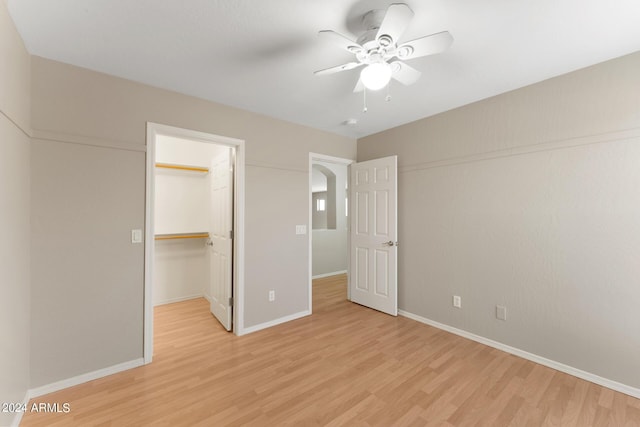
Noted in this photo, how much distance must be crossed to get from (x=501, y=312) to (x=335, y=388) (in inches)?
71.7

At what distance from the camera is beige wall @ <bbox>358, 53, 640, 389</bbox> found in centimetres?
199

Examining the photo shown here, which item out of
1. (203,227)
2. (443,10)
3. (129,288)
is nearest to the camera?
(443,10)

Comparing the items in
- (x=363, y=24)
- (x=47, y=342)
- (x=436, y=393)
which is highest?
(x=363, y=24)

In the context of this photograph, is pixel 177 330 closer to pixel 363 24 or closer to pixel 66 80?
pixel 66 80

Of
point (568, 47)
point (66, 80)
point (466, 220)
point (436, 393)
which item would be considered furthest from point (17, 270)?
point (568, 47)

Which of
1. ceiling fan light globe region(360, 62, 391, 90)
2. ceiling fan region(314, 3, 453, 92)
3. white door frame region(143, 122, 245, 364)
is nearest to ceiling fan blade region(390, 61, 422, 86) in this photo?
ceiling fan region(314, 3, 453, 92)

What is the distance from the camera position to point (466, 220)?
2.86 m

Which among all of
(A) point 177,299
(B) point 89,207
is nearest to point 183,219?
(A) point 177,299

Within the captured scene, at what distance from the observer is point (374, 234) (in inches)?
142

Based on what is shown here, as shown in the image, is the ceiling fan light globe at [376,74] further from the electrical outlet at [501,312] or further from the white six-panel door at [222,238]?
the electrical outlet at [501,312]

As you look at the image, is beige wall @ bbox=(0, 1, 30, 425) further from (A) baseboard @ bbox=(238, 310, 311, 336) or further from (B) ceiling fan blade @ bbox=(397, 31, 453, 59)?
(B) ceiling fan blade @ bbox=(397, 31, 453, 59)

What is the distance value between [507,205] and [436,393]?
72.0 inches

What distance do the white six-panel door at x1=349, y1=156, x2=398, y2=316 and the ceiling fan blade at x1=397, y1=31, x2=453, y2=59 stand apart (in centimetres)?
181

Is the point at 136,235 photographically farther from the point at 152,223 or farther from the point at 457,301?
the point at 457,301
